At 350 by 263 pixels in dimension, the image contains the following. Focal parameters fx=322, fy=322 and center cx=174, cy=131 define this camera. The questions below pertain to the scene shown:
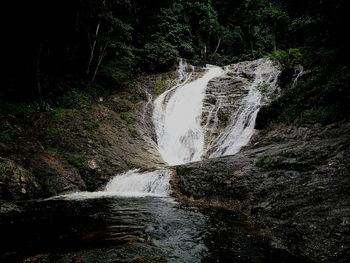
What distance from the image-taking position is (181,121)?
1800cm

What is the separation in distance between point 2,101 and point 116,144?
5.09 meters

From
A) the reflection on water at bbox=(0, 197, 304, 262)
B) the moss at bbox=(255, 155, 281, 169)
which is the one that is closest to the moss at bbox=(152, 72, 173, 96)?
the moss at bbox=(255, 155, 281, 169)

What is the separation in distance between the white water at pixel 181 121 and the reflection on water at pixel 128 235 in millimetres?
7232

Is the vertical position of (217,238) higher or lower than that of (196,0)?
lower

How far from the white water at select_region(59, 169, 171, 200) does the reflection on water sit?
65.7 inches

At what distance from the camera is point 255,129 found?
14.0m

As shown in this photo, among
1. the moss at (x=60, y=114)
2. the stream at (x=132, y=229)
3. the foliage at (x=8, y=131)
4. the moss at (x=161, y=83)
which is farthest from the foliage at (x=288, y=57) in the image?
the foliage at (x=8, y=131)

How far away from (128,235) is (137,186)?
520 centimetres

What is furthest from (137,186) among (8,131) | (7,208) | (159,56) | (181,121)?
(159,56)

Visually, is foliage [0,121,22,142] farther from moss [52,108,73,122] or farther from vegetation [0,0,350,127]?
vegetation [0,0,350,127]

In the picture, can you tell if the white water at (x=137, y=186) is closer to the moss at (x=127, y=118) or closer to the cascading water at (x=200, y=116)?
the cascading water at (x=200, y=116)

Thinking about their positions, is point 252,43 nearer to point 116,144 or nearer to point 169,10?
point 169,10

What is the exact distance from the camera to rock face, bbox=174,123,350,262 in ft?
17.5

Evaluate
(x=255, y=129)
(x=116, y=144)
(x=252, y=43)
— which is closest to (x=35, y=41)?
(x=116, y=144)
